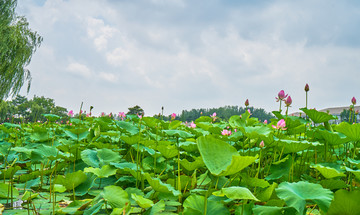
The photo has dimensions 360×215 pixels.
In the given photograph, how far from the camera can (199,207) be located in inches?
32.0

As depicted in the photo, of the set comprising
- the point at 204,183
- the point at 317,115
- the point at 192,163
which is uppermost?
the point at 317,115

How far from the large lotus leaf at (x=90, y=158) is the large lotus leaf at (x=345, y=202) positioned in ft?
3.38

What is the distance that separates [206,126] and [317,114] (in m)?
0.72

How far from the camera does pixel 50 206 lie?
1.04 metres

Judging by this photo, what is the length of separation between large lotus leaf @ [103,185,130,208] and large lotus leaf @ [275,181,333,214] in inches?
19.8

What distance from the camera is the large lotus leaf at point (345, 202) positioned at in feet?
2.51

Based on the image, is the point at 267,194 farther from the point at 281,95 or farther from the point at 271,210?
the point at 281,95

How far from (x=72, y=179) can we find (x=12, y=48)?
10260 millimetres

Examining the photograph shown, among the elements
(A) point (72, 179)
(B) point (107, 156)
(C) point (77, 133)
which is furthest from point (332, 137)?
(C) point (77, 133)

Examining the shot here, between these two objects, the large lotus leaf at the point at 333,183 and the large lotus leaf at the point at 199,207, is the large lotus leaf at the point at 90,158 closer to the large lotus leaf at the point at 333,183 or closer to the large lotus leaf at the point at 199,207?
the large lotus leaf at the point at 199,207

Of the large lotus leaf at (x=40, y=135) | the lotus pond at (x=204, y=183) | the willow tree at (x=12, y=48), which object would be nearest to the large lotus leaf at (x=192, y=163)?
the lotus pond at (x=204, y=183)

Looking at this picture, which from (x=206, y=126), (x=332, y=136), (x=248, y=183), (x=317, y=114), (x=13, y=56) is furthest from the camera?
(x=13, y=56)

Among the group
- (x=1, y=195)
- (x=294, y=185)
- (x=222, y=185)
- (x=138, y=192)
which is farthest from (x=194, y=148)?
(x=1, y=195)

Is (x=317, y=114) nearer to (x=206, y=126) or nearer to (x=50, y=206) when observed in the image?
(x=206, y=126)
